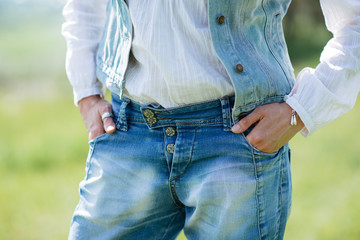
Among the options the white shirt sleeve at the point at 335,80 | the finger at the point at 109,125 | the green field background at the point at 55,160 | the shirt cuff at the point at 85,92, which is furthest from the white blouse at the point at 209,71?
the green field background at the point at 55,160

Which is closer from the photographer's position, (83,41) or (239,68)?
(239,68)

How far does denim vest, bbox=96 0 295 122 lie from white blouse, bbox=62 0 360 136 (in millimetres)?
34

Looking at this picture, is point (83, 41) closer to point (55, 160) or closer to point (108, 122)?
point (108, 122)

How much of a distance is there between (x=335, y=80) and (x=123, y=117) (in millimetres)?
690

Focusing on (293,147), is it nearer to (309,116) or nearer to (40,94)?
(309,116)

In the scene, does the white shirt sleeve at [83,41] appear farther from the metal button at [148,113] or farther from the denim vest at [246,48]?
the metal button at [148,113]

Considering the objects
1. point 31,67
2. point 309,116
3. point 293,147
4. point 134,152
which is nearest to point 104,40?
point 134,152

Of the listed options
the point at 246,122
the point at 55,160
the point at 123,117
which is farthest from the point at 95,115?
the point at 55,160

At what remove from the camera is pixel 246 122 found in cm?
139

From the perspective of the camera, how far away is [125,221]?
1521 millimetres

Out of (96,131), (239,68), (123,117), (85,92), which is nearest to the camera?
(239,68)

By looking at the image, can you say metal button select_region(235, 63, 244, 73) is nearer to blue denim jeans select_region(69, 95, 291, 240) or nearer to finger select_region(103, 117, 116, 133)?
blue denim jeans select_region(69, 95, 291, 240)

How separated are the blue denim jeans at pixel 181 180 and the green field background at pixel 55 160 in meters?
1.93

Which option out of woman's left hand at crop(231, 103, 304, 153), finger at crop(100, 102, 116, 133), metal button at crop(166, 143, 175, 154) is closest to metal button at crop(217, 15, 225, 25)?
woman's left hand at crop(231, 103, 304, 153)
